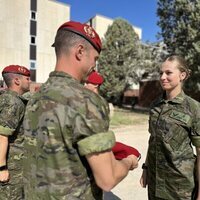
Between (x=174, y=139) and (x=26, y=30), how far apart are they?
23.8m

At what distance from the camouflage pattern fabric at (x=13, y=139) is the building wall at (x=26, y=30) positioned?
21344 millimetres

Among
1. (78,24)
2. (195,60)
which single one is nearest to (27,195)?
(78,24)

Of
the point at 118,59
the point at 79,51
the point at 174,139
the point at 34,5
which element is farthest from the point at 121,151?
the point at 118,59

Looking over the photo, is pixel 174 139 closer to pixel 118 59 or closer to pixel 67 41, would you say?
pixel 67 41

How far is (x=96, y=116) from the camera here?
1438 millimetres

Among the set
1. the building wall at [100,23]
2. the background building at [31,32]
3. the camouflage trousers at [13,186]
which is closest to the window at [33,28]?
the background building at [31,32]

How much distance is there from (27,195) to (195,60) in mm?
18344

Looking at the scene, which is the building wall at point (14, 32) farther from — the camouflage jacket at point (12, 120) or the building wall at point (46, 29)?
the camouflage jacket at point (12, 120)

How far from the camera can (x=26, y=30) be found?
24.2m

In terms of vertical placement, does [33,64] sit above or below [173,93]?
above

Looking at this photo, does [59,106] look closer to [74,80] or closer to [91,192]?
[74,80]

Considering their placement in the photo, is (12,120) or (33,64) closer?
(12,120)

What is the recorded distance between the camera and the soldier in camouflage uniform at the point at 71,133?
1.43m

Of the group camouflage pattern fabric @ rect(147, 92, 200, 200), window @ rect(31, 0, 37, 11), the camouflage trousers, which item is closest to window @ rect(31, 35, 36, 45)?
window @ rect(31, 0, 37, 11)
